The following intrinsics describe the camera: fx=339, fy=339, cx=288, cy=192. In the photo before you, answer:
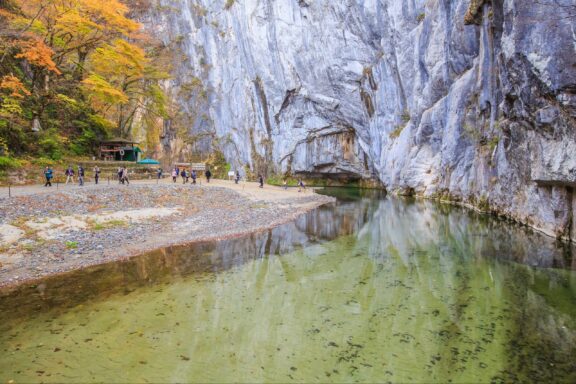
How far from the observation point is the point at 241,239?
55.8 ft

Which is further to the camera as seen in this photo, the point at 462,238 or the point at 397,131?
the point at 397,131

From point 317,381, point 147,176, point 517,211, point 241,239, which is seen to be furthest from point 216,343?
point 147,176

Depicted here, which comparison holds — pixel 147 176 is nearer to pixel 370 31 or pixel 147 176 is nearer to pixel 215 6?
pixel 370 31

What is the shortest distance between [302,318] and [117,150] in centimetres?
3259

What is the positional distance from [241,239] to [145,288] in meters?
6.98

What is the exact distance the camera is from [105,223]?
17031mm

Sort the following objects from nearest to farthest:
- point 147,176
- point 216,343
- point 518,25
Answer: point 216,343
point 518,25
point 147,176

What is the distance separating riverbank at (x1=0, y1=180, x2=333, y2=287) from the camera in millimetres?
12469

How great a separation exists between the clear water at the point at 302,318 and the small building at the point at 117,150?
2452cm

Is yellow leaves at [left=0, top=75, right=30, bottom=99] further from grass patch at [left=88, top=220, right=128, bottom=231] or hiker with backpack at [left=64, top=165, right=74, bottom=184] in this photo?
grass patch at [left=88, top=220, right=128, bottom=231]

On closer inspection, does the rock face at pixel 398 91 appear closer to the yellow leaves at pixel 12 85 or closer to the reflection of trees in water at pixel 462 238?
the reflection of trees in water at pixel 462 238

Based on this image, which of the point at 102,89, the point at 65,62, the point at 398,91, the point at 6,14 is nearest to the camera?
the point at 6,14

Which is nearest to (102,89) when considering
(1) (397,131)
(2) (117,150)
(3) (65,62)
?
(2) (117,150)

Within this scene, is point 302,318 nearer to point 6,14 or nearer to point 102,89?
point 102,89
